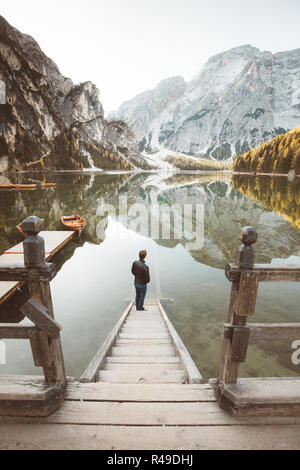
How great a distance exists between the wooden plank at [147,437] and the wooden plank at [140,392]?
43cm

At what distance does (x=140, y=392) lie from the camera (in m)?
3.62

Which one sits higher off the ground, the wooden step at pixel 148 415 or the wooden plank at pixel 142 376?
the wooden step at pixel 148 415

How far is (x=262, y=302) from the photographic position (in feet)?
36.6

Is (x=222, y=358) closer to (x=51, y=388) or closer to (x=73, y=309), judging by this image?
(x=51, y=388)

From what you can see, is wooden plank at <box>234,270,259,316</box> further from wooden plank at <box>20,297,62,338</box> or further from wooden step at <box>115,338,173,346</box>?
wooden step at <box>115,338,173,346</box>

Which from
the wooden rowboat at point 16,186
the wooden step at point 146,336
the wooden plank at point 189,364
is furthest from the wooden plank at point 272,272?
the wooden rowboat at point 16,186

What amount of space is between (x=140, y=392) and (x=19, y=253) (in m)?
14.9

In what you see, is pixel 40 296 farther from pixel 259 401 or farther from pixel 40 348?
pixel 259 401

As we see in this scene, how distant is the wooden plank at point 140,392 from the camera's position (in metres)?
3.48

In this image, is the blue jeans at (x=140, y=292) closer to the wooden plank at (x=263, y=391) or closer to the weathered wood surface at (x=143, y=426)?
the weathered wood surface at (x=143, y=426)

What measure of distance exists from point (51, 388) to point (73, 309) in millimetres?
8193

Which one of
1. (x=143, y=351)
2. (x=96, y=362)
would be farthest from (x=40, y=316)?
(x=143, y=351)

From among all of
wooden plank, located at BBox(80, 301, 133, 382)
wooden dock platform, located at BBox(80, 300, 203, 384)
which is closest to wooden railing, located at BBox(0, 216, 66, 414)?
wooden plank, located at BBox(80, 301, 133, 382)

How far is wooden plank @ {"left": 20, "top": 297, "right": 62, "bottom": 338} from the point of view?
2.94 m
